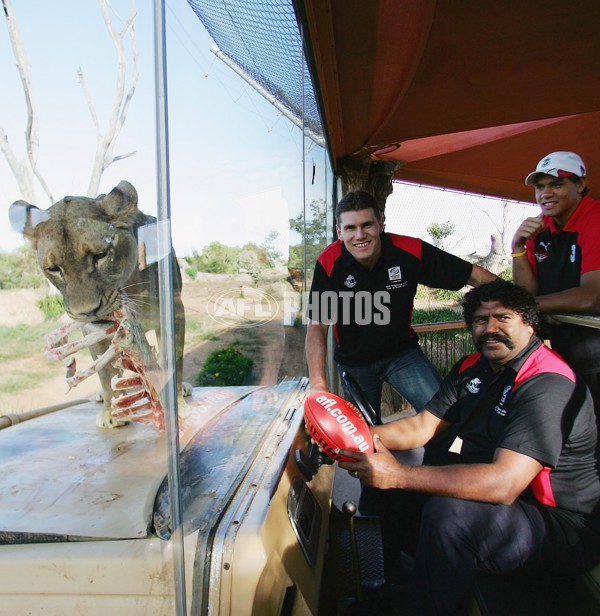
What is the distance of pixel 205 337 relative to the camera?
132cm

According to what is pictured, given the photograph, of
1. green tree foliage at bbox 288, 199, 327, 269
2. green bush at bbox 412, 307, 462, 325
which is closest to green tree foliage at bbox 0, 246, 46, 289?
green tree foliage at bbox 288, 199, 327, 269

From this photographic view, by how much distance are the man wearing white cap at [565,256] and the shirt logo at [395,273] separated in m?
0.55

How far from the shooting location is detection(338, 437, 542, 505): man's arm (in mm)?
1414

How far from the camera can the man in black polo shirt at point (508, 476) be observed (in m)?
1.38

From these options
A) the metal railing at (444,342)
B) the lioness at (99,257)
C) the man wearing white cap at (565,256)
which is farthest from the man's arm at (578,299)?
the metal railing at (444,342)

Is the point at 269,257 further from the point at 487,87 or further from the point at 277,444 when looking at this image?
the point at 487,87

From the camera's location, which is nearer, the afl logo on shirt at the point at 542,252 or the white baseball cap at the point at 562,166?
the white baseball cap at the point at 562,166

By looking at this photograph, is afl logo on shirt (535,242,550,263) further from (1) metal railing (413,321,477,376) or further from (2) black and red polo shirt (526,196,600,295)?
(1) metal railing (413,321,477,376)

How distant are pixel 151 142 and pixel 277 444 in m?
0.91

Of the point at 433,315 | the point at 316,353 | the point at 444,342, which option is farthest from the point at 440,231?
the point at 316,353

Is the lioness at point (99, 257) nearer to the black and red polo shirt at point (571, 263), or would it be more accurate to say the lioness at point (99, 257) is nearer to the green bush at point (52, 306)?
the green bush at point (52, 306)

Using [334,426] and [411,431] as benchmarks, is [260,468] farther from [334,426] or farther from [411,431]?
[411,431]

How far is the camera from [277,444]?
4.66ft

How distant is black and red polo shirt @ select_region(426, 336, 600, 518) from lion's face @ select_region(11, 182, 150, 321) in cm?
121
